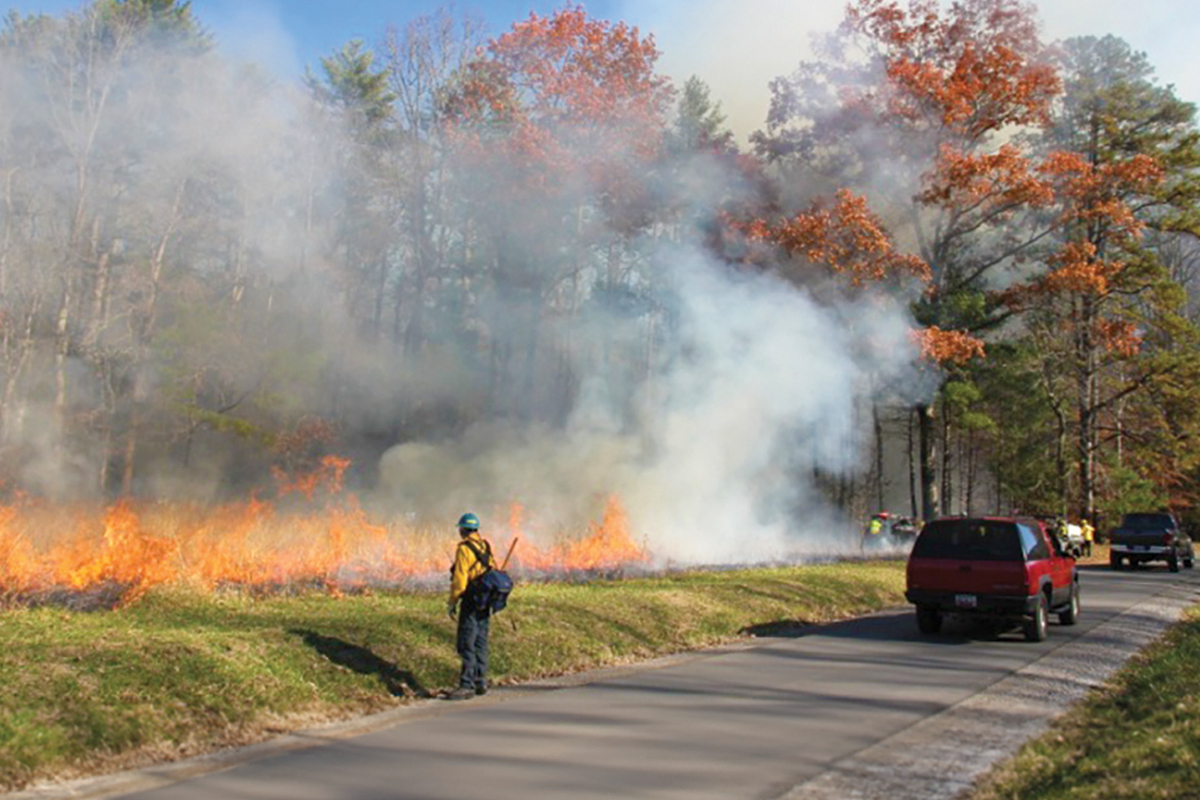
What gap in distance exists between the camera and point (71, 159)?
66.0 feet

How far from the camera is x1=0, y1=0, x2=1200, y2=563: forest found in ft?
68.9

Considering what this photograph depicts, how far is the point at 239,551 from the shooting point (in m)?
13.5

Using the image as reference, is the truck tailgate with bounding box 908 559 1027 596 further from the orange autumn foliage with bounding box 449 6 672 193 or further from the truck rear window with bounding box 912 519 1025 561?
Result: the orange autumn foliage with bounding box 449 6 672 193

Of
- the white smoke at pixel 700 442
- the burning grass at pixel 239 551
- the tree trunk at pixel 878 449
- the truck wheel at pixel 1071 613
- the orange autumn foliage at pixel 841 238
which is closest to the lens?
the burning grass at pixel 239 551

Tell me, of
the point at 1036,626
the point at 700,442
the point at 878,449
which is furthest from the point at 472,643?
the point at 878,449

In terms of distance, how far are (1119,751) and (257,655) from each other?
639 centimetres

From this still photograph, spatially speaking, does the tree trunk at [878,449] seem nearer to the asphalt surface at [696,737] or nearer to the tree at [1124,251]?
the tree at [1124,251]

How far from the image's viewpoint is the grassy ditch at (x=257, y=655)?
653cm

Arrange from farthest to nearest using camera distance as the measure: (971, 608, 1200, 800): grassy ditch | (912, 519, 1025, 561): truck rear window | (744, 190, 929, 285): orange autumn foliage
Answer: (744, 190, 929, 285): orange autumn foliage → (912, 519, 1025, 561): truck rear window → (971, 608, 1200, 800): grassy ditch

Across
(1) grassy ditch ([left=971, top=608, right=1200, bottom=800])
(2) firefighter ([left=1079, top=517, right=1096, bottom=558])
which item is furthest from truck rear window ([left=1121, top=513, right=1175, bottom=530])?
(1) grassy ditch ([left=971, top=608, right=1200, bottom=800])

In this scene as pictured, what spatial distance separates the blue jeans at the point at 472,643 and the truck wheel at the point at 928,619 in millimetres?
7044

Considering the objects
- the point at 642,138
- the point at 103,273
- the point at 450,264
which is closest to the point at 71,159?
the point at 103,273

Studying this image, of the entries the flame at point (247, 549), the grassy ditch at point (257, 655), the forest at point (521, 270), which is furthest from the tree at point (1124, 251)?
the grassy ditch at point (257, 655)

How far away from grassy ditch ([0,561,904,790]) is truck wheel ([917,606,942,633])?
164 centimetres
